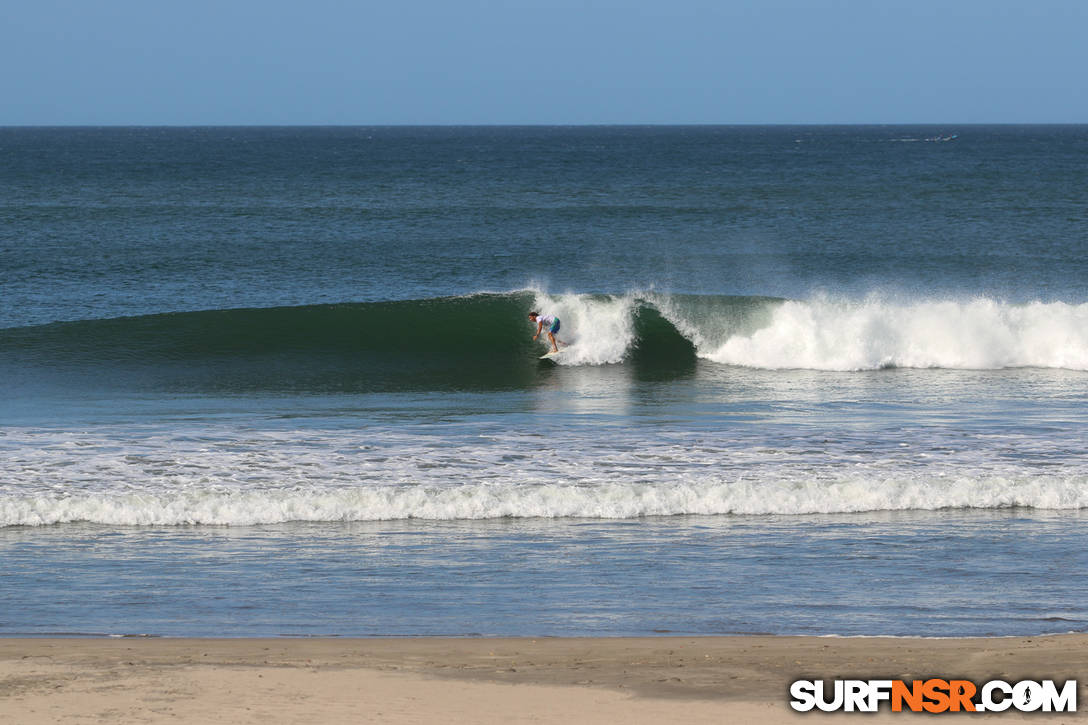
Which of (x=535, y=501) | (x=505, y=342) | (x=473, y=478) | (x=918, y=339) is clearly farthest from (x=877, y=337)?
(x=535, y=501)

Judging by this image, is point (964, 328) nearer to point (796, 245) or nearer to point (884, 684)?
point (884, 684)

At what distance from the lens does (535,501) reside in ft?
35.4

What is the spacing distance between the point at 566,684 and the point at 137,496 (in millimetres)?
5614

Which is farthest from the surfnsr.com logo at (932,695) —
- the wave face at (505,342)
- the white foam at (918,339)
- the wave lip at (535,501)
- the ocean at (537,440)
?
the white foam at (918,339)

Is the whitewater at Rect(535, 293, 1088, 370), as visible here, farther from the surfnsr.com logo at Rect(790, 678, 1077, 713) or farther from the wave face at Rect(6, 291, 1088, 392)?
the surfnsr.com logo at Rect(790, 678, 1077, 713)

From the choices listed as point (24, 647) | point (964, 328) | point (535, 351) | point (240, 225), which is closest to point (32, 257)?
point (240, 225)

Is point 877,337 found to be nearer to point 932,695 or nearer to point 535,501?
point 535,501

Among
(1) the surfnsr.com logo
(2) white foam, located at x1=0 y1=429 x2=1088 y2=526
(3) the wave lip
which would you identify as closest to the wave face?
(2) white foam, located at x1=0 y1=429 x2=1088 y2=526

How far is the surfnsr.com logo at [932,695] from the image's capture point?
6.21 meters

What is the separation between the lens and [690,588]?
8.34 m

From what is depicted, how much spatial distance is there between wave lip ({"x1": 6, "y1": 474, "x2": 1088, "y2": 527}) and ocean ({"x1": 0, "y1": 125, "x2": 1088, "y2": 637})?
3 cm

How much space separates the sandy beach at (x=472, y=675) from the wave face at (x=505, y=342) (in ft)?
36.3

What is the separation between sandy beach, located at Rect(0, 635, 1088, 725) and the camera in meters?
6.11

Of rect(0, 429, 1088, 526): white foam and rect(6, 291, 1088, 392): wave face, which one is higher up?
rect(6, 291, 1088, 392): wave face
